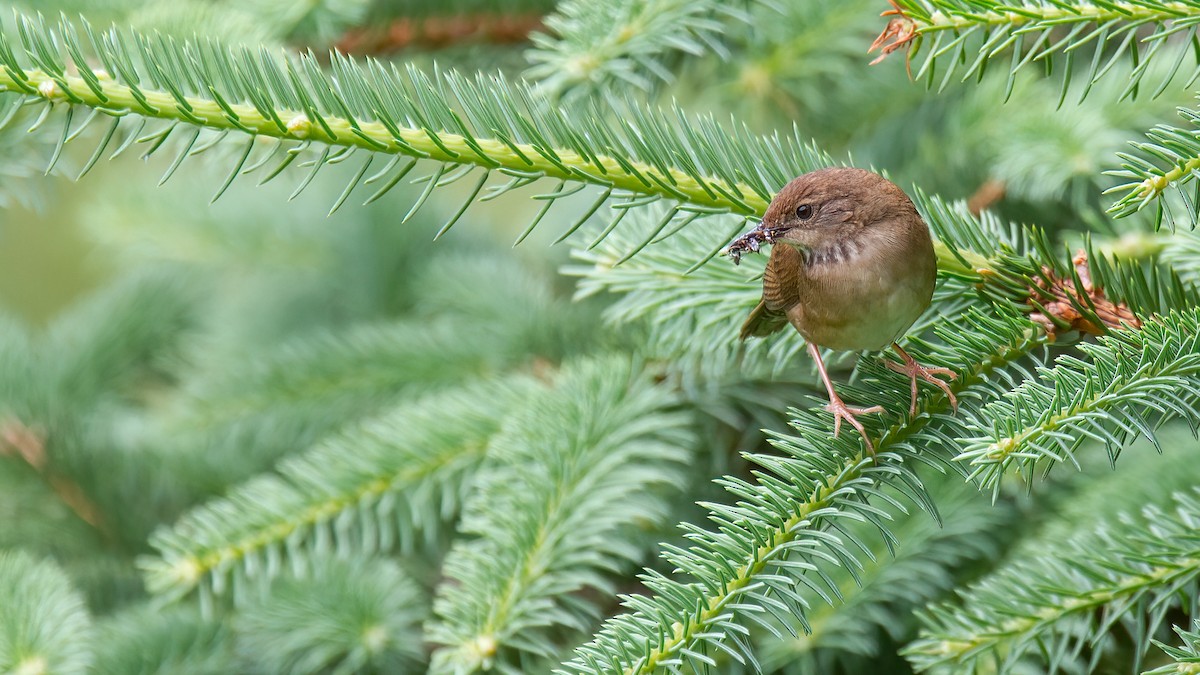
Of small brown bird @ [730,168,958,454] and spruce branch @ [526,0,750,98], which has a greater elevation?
spruce branch @ [526,0,750,98]

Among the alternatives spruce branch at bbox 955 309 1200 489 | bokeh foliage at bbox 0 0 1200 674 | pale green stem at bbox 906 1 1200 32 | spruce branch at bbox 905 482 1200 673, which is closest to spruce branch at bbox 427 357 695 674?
bokeh foliage at bbox 0 0 1200 674

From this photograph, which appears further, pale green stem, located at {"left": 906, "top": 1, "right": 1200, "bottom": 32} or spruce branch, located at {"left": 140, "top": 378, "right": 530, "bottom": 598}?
spruce branch, located at {"left": 140, "top": 378, "right": 530, "bottom": 598}

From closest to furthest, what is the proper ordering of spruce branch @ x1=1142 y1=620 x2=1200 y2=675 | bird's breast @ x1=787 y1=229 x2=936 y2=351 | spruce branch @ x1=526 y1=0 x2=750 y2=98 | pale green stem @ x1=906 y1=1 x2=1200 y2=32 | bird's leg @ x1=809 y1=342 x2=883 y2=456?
spruce branch @ x1=1142 y1=620 x2=1200 y2=675, pale green stem @ x1=906 y1=1 x2=1200 y2=32, bird's leg @ x1=809 y1=342 x2=883 y2=456, bird's breast @ x1=787 y1=229 x2=936 y2=351, spruce branch @ x1=526 y1=0 x2=750 y2=98

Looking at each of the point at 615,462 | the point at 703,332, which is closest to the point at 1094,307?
the point at 703,332

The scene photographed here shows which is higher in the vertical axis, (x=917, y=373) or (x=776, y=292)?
(x=776, y=292)

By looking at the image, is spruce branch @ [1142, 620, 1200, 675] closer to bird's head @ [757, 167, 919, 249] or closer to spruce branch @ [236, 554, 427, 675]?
bird's head @ [757, 167, 919, 249]

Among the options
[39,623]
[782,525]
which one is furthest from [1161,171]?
[39,623]

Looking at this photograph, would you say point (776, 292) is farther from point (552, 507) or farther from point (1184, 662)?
point (1184, 662)
